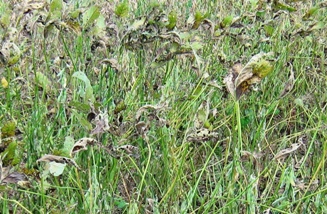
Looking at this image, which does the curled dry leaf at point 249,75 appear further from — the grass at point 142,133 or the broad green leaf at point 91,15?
the broad green leaf at point 91,15

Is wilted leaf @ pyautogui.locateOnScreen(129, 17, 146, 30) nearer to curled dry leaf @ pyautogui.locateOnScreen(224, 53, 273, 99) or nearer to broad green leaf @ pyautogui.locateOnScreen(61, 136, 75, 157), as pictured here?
broad green leaf @ pyautogui.locateOnScreen(61, 136, 75, 157)

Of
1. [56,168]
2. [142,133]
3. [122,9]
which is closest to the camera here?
[56,168]

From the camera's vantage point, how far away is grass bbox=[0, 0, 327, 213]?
1.15m

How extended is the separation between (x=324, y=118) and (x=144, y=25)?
2.16 feet

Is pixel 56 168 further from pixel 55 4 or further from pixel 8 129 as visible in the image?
pixel 55 4

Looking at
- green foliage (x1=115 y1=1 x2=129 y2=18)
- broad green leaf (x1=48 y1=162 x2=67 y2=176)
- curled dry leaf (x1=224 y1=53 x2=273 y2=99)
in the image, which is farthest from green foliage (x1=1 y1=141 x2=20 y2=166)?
green foliage (x1=115 y1=1 x2=129 y2=18)

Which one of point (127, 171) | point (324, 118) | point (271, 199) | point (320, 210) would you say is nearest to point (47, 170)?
point (127, 171)

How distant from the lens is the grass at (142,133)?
1146mm

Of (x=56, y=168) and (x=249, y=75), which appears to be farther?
(x=56, y=168)

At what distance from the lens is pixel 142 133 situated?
45.4 inches

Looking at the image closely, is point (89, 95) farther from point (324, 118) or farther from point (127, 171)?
point (324, 118)

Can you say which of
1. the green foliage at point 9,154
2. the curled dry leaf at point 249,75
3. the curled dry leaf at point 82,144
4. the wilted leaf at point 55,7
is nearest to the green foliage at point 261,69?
the curled dry leaf at point 249,75

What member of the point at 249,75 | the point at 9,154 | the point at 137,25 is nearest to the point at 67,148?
the point at 9,154

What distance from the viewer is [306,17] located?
5.79ft
